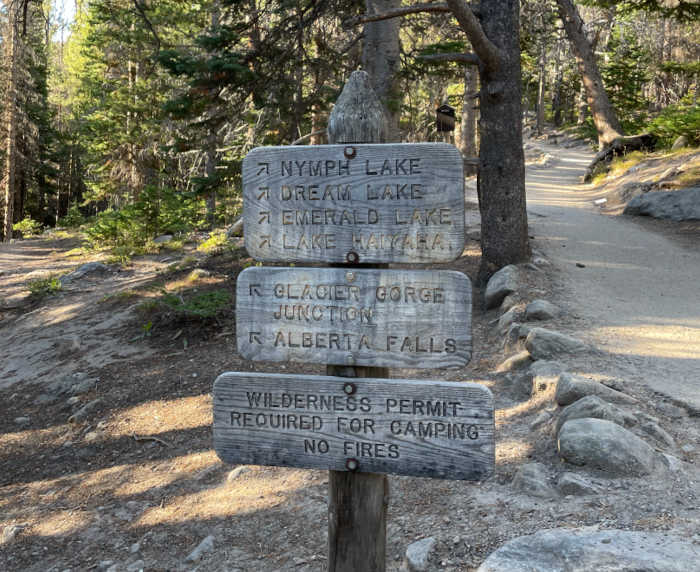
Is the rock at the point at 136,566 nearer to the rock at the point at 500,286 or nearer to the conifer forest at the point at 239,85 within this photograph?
the conifer forest at the point at 239,85

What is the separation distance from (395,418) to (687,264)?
29.8ft

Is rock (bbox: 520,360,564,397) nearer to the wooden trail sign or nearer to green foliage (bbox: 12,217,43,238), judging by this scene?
the wooden trail sign

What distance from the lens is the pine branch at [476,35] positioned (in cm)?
649

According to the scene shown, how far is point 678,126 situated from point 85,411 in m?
16.0

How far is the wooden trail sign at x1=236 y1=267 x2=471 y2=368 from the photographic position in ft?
7.11

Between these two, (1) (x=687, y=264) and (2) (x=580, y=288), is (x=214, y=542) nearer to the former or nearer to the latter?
(2) (x=580, y=288)

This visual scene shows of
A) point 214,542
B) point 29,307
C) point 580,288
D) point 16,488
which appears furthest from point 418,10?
point 29,307

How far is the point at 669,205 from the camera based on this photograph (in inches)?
504

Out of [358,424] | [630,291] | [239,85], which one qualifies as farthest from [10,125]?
[358,424]

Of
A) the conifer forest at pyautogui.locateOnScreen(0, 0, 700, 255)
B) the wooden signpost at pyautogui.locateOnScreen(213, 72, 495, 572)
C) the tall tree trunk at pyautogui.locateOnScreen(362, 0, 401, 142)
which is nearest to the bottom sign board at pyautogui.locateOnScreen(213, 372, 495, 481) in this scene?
the wooden signpost at pyautogui.locateOnScreen(213, 72, 495, 572)

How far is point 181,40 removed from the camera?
90.4 feet

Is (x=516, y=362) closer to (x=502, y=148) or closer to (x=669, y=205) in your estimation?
(x=502, y=148)

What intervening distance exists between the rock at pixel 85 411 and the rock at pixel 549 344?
4.64 m

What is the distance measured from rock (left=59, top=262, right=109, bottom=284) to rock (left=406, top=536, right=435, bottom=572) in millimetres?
11185
